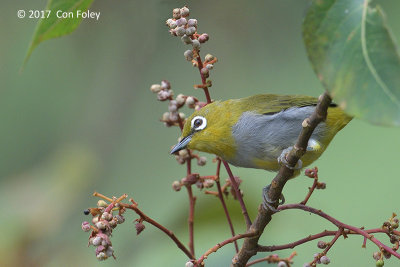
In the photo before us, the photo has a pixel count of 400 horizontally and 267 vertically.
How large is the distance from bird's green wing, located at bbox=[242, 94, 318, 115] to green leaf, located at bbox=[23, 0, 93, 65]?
1.54m

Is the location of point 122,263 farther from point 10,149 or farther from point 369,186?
point 10,149

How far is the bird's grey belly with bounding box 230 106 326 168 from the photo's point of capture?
8.28 ft

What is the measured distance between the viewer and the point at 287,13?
4.65 m

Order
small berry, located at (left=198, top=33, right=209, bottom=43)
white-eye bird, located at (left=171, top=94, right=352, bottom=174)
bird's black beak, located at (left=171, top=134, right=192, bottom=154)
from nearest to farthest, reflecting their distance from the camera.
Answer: small berry, located at (left=198, top=33, right=209, bottom=43)
bird's black beak, located at (left=171, top=134, right=192, bottom=154)
white-eye bird, located at (left=171, top=94, right=352, bottom=174)

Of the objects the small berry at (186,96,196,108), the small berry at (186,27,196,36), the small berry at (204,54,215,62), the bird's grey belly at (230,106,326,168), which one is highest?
the small berry at (186,27,196,36)

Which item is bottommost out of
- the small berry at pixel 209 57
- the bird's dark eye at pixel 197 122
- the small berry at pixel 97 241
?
the bird's dark eye at pixel 197 122

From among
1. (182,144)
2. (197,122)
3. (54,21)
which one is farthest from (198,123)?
(54,21)

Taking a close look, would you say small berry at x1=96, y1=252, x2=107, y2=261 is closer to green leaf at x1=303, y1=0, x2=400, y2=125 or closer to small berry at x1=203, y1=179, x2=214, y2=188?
small berry at x1=203, y1=179, x2=214, y2=188

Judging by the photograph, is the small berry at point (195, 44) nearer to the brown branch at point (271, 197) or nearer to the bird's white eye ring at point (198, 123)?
the brown branch at point (271, 197)

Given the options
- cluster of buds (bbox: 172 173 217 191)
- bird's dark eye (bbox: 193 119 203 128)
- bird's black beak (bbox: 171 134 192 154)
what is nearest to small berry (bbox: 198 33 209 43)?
cluster of buds (bbox: 172 173 217 191)

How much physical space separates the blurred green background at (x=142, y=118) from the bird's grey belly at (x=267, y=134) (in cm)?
17

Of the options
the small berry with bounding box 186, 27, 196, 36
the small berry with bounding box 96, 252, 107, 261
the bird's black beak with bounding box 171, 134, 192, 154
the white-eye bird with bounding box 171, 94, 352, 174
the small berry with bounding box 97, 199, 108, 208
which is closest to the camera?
the small berry with bounding box 96, 252, 107, 261

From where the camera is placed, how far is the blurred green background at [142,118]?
3281mm

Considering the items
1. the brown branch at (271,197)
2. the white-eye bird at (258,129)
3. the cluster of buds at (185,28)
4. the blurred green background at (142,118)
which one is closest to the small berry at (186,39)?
the cluster of buds at (185,28)
